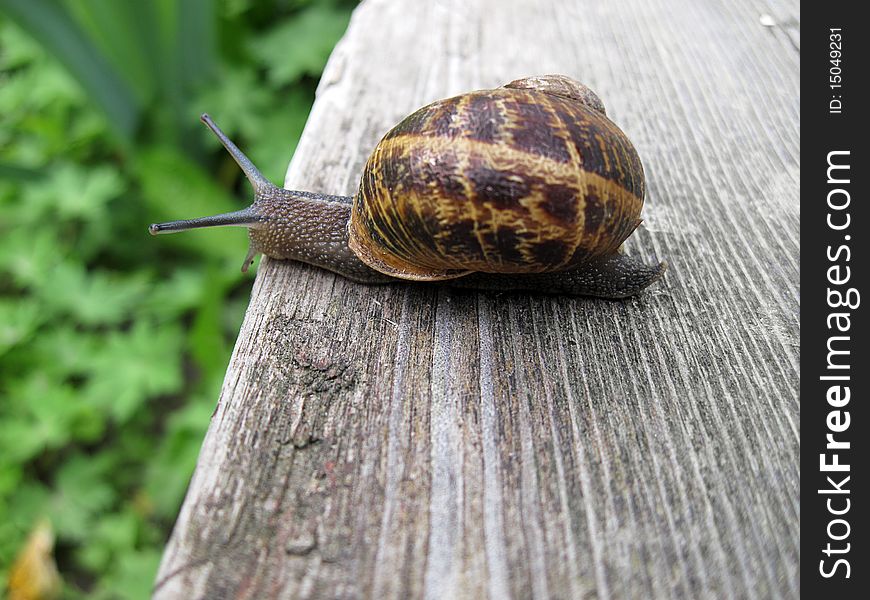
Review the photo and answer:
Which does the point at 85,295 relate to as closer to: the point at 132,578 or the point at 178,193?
the point at 178,193

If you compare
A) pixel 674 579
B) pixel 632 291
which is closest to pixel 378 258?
pixel 632 291

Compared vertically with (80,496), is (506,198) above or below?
above

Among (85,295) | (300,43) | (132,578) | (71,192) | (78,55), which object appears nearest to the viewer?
(132,578)

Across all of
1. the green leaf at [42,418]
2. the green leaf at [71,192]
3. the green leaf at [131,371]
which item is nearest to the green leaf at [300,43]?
the green leaf at [71,192]

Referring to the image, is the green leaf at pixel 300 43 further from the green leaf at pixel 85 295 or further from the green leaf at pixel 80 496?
the green leaf at pixel 80 496

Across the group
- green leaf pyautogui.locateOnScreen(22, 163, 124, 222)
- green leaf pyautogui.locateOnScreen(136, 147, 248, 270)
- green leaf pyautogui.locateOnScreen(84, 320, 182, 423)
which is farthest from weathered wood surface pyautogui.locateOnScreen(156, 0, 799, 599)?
green leaf pyautogui.locateOnScreen(22, 163, 124, 222)
